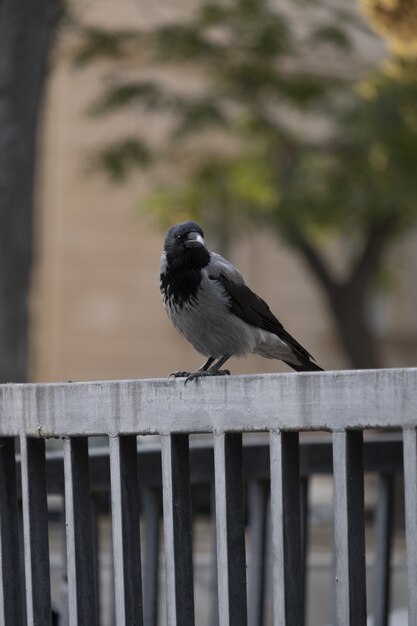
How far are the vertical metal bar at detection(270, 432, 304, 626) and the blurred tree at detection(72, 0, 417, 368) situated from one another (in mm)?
12436

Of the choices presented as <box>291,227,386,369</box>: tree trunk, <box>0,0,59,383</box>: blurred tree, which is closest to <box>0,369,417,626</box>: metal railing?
<box>0,0,59,383</box>: blurred tree

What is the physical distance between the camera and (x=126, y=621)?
12.6 ft

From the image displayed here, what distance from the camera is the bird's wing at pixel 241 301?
566 cm

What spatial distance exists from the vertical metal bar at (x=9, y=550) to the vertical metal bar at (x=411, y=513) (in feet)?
4.49

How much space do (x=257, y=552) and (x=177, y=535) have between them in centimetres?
252

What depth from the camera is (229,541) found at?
3.68m

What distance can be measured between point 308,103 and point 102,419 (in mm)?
14542

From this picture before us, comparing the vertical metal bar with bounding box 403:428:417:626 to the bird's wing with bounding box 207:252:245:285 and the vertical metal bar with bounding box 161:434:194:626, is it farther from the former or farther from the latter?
the bird's wing with bounding box 207:252:245:285

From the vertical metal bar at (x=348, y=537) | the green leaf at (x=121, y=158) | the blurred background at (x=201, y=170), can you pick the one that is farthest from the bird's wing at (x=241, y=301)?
the green leaf at (x=121, y=158)

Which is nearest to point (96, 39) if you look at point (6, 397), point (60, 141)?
point (60, 141)

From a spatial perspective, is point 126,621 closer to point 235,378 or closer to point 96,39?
point 235,378

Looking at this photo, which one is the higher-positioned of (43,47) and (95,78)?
(95,78)

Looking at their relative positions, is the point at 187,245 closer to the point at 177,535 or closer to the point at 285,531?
the point at 177,535

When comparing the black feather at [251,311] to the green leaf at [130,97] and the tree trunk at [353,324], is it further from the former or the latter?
the tree trunk at [353,324]
